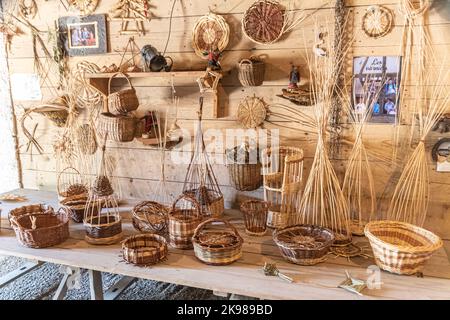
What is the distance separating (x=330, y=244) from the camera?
5.82ft

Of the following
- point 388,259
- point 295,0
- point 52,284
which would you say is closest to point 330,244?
point 388,259

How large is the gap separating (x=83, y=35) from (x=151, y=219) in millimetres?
1345

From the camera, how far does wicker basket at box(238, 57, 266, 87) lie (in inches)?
83.7

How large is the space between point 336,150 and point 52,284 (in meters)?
1.99

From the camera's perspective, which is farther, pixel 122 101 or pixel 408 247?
pixel 122 101

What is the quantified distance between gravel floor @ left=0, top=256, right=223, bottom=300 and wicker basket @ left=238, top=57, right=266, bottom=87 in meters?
1.31

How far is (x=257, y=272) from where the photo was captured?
1.72 m

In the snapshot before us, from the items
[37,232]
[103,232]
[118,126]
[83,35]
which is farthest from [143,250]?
[83,35]

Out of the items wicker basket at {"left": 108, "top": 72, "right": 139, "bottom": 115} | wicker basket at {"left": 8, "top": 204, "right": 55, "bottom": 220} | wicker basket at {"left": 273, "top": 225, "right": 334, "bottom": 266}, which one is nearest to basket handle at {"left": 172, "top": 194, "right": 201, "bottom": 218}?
wicker basket at {"left": 273, "top": 225, "right": 334, "bottom": 266}

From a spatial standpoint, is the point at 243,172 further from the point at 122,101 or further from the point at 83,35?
the point at 83,35

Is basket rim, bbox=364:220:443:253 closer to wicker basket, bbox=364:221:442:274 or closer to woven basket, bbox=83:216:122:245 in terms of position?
wicker basket, bbox=364:221:442:274
